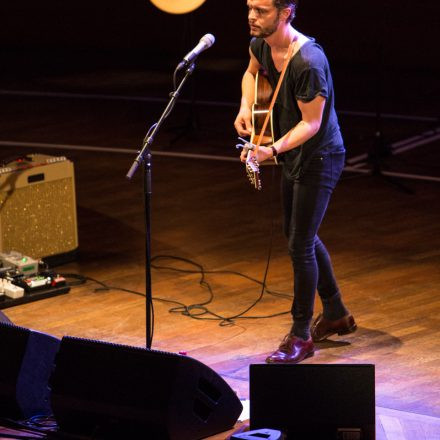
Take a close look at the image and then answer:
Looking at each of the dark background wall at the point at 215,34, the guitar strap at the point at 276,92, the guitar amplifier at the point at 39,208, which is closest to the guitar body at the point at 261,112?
the guitar strap at the point at 276,92

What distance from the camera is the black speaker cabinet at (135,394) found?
11.6ft

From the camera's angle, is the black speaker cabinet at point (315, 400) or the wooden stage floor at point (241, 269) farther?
the wooden stage floor at point (241, 269)

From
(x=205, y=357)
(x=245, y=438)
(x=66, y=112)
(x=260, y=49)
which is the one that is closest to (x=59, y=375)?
(x=245, y=438)

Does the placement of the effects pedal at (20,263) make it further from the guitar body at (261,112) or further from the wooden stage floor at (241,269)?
the guitar body at (261,112)

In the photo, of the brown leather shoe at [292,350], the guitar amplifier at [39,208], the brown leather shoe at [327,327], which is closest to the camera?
the brown leather shoe at [292,350]

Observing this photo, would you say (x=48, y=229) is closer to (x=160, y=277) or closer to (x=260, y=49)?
(x=160, y=277)

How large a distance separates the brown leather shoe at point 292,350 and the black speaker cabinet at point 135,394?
153 cm

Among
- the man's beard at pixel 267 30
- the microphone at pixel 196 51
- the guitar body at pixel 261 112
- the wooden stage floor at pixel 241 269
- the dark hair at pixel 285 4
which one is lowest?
the wooden stage floor at pixel 241 269

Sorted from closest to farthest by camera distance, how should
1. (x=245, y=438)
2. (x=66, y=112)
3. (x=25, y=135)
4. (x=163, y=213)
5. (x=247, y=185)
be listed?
(x=245, y=438) → (x=163, y=213) → (x=247, y=185) → (x=25, y=135) → (x=66, y=112)

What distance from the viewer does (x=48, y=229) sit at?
704 centimetres

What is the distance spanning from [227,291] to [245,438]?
3.09 metres

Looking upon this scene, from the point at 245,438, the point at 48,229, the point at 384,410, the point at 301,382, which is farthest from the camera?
the point at 48,229

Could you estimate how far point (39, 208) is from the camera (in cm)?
698

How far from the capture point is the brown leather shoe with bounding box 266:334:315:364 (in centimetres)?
534
